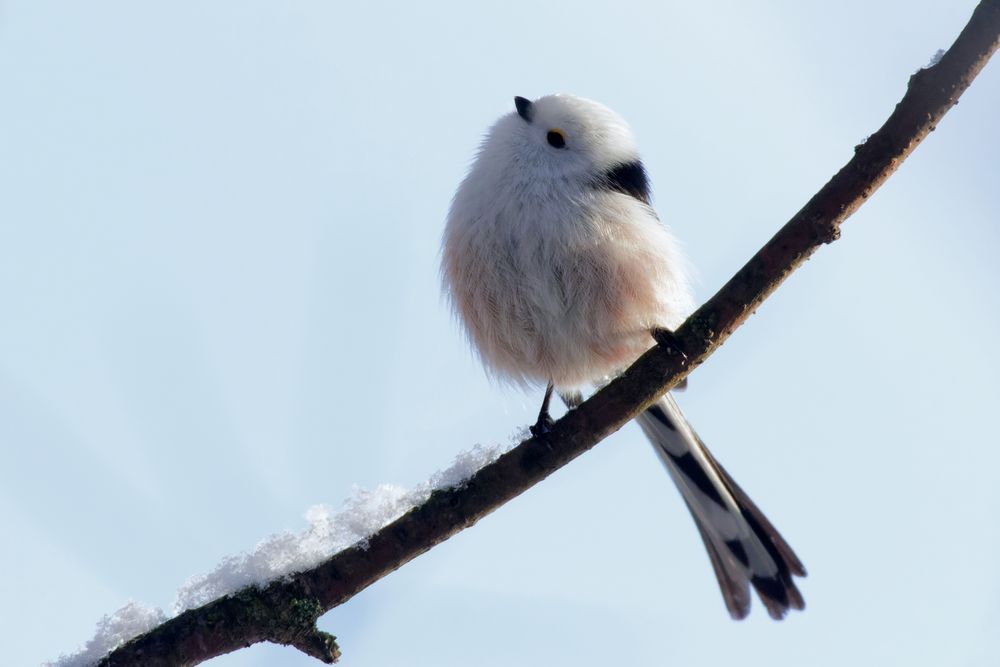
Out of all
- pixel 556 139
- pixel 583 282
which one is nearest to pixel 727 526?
pixel 583 282

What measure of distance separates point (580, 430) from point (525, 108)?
1.56 metres

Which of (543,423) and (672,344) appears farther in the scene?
(543,423)

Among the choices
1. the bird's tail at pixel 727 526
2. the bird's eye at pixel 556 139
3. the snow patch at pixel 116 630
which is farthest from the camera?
the bird's eye at pixel 556 139

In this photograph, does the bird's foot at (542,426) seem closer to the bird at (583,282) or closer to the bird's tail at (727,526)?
the bird at (583,282)

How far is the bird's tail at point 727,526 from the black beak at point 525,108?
45.9 inches

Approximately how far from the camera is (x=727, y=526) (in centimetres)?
335

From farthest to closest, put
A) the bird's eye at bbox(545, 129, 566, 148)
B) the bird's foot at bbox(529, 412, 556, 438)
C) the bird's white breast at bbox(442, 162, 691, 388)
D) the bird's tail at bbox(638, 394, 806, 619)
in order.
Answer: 1. the bird's eye at bbox(545, 129, 566, 148)
2. the bird's tail at bbox(638, 394, 806, 619)
3. the bird's white breast at bbox(442, 162, 691, 388)
4. the bird's foot at bbox(529, 412, 556, 438)

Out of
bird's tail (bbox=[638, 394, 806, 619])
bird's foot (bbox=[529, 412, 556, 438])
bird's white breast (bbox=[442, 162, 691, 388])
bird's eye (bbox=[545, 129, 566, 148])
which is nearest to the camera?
bird's foot (bbox=[529, 412, 556, 438])

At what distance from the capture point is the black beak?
3.57 meters

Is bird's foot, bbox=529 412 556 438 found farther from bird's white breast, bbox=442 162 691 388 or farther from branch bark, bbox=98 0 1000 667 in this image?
bird's white breast, bbox=442 162 691 388

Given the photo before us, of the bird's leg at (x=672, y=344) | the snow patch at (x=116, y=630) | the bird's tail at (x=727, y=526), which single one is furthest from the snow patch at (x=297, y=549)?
the bird's tail at (x=727, y=526)

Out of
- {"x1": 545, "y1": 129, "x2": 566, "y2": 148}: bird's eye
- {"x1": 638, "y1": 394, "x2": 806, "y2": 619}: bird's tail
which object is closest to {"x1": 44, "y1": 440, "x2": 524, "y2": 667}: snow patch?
{"x1": 638, "y1": 394, "x2": 806, "y2": 619}: bird's tail

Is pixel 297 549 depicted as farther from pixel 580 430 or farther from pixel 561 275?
pixel 561 275

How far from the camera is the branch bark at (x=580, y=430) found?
6.94 ft
